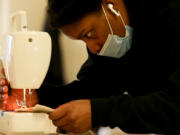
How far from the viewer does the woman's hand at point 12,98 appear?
127 centimetres

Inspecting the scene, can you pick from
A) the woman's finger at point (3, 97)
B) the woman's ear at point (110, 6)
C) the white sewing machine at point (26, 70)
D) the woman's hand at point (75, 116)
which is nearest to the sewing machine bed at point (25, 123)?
the white sewing machine at point (26, 70)

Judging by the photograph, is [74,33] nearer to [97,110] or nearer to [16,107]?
[97,110]

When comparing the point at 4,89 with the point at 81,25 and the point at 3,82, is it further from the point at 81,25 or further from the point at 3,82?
the point at 81,25

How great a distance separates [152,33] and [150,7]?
8 centimetres

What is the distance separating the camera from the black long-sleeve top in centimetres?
80

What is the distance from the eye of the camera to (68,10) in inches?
36.2

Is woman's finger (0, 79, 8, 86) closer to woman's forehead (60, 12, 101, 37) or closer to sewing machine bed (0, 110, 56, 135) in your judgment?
sewing machine bed (0, 110, 56, 135)

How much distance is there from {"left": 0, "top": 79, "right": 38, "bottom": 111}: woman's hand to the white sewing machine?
0.18 ft

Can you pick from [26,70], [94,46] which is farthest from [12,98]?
[94,46]

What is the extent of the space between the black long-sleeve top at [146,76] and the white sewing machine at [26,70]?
15 centimetres

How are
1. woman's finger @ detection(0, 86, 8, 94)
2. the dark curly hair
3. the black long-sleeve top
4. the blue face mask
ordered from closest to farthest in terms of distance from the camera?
the black long-sleeve top < the dark curly hair < the blue face mask < woman's finger @ detection(0, 86, 8, 94)

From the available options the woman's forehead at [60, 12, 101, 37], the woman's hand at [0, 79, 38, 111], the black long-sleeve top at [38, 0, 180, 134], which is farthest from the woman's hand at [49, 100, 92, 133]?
the woman's hand at [0, 79, 38, 111]

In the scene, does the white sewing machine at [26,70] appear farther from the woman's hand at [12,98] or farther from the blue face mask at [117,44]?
the blue face mask at [117,44]

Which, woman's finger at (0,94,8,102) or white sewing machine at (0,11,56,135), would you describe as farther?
woman's finger at (0,94,8,102)
